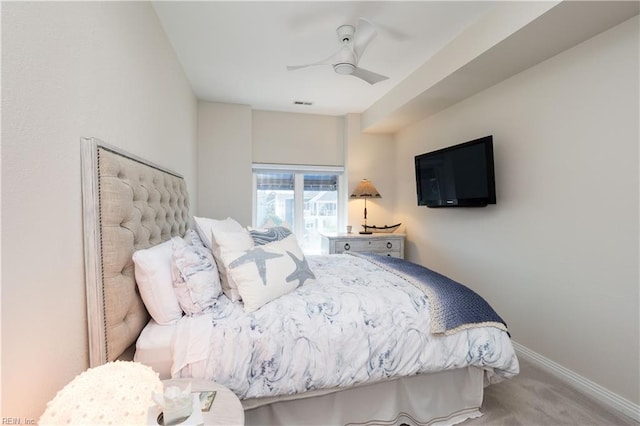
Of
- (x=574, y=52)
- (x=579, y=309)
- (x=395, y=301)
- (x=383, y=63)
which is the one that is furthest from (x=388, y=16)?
(x=579, y=309)

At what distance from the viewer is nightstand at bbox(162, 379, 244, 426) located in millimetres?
902

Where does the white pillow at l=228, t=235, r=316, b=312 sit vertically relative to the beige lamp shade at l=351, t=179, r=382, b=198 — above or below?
below

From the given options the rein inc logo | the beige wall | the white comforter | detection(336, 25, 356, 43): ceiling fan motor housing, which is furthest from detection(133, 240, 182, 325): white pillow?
the beige wall

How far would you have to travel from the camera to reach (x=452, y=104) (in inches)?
120

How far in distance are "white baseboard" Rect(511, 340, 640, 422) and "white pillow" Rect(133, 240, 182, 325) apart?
2.53 metres

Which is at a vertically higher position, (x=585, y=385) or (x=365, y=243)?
(x=365, y=243)

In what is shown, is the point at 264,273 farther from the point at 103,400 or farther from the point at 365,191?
the point at 365,191

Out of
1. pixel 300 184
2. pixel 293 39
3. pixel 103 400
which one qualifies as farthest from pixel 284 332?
pixel 300 184

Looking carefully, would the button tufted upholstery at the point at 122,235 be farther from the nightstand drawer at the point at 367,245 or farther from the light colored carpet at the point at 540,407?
the nightstand drawer at the point at 367,245

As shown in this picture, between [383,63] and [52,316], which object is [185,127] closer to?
[383,63]

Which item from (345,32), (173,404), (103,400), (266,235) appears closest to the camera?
(103,400)

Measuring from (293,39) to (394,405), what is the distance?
8.68 ft

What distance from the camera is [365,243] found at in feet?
12.1

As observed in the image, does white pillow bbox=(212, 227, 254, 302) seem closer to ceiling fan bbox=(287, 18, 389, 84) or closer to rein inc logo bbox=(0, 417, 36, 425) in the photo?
rein inc logo bbox=(0, 417, 36, 425)
